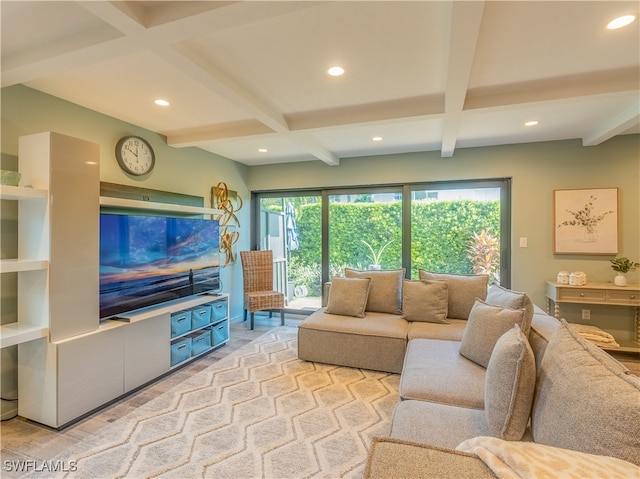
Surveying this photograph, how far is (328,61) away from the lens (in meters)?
2.01

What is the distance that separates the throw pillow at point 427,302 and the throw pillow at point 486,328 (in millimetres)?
844

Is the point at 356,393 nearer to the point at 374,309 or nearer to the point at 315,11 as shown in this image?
the point at 374,309

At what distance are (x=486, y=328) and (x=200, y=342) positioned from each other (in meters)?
2.75

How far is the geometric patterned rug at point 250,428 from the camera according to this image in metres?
1.74

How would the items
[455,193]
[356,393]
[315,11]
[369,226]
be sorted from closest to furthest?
[315,11] < [356,393] < [455,193] < [369,226]

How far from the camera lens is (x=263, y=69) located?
211 centimetres

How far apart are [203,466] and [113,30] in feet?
7.92

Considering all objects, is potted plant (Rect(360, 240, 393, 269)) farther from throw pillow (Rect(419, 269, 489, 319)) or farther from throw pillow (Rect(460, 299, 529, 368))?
throw pillow (Rect(460, 299, 529, 368))

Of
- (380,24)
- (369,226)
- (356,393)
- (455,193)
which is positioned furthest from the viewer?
(369,226)

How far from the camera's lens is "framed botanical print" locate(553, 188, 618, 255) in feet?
11.5

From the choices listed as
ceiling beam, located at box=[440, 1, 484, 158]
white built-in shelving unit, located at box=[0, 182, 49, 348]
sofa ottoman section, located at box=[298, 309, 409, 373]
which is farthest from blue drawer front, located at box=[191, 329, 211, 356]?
ceiling beam, located at box=[440, 1, 484, 158]

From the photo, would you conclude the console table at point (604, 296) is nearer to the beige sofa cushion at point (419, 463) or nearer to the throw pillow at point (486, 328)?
the throw pillow at point (486, 328)

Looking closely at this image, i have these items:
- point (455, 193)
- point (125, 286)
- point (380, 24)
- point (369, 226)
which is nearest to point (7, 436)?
point (125, 286)

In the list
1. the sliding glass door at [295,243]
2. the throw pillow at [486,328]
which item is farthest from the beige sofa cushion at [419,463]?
the sliding glass door at [295,243]
